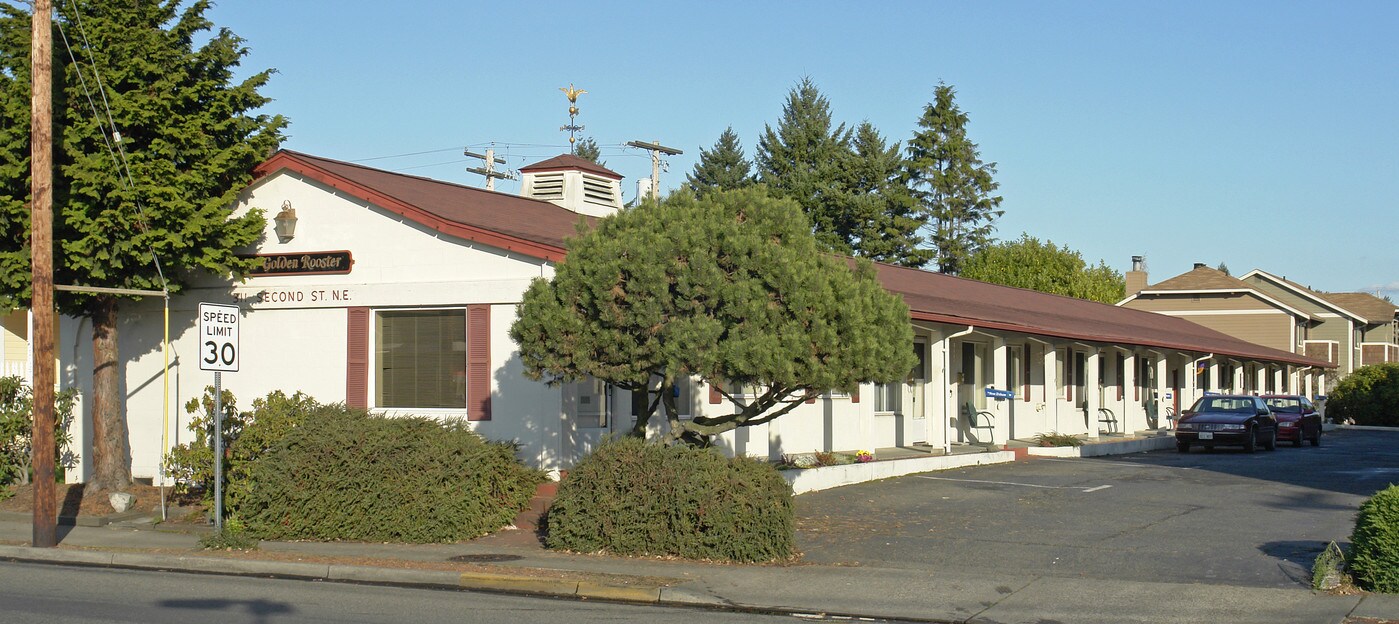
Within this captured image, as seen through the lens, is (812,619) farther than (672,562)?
No

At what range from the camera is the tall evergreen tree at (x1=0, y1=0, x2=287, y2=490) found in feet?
55.6

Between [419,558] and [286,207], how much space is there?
288 inches

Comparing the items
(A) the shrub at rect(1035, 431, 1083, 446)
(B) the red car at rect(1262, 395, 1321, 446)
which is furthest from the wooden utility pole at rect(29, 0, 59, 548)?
(B) the red car at rect(1262, 395, 1321, 446)

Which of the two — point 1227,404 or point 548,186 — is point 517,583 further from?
point 1227,404

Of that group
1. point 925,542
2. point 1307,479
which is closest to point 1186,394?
point 1307,479

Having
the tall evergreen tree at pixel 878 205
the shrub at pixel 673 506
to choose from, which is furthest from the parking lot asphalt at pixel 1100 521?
the tall evergreen tree at pixel 878 205

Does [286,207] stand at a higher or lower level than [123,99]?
→ lower

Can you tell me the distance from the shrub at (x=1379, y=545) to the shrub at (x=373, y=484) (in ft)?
30.1

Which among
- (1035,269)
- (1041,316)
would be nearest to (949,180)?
(1035,269)

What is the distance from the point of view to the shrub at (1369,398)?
4897 centimetres

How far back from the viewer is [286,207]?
19.0m

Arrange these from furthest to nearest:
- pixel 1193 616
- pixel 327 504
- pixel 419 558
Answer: pixel 327 504
pixel 419 558
pixel 1193 616

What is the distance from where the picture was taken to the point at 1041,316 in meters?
32.7

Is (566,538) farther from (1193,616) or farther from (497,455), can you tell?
(1193,616)
